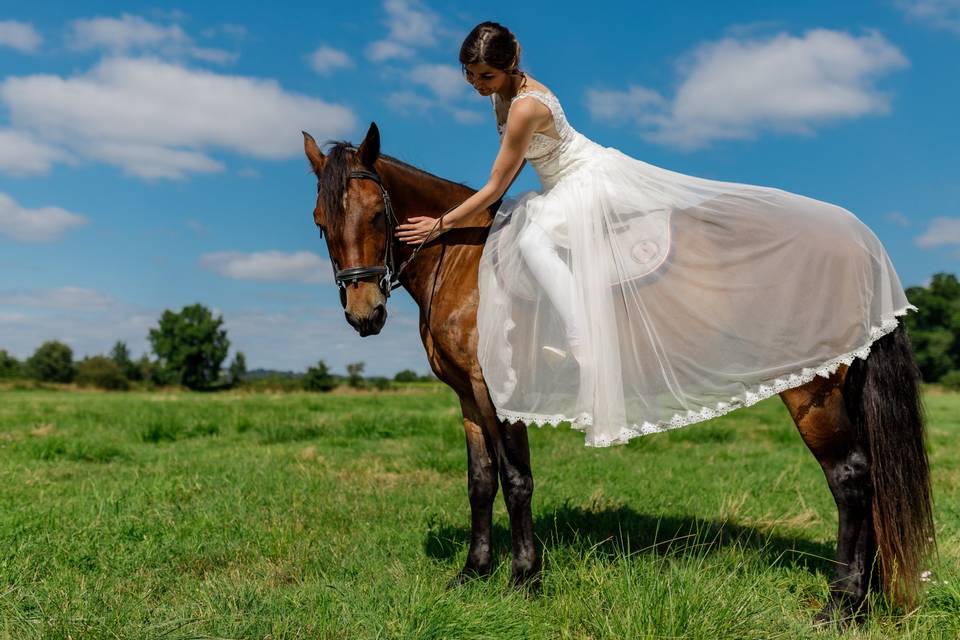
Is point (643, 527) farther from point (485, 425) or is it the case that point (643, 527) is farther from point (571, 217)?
point (571, 217)

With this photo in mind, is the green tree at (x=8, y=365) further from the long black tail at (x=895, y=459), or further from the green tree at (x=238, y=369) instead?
the long black tail at (x=895, y=459)

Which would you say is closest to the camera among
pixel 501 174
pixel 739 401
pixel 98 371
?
pixel 739 401

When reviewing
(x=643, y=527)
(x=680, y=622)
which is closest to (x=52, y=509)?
(x=643, y=527)

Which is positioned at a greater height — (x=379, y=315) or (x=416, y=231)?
(x=416, y=231)

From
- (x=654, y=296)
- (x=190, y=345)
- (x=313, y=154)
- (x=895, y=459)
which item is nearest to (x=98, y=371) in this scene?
(x=190, y=345)

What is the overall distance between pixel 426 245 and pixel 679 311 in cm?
167

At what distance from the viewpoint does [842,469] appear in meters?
3.97

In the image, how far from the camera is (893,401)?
4000 millimetres

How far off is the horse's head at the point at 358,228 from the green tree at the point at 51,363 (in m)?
84.9

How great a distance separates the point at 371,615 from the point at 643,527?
10.2 feet

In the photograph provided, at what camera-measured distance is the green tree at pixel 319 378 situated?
1887 inches

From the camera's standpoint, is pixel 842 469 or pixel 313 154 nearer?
pixel 842 469

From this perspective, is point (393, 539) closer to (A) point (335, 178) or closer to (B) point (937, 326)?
(A) point (335, 178)

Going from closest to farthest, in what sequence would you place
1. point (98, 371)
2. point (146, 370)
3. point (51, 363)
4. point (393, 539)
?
point (393, 539)
point (98, 371)
point (51, 363)
point (146, 370)
